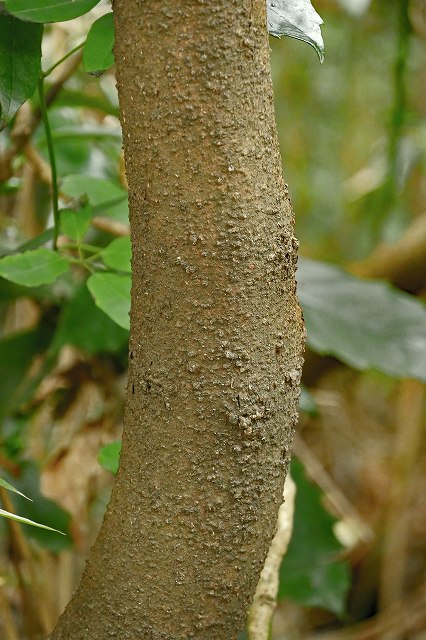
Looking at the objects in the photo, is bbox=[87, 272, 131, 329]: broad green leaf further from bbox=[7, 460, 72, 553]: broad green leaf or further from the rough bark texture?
bbox=[7, 460, 72, 553]: broad green leaf

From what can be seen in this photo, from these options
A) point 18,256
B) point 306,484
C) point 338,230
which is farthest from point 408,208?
point 18,256

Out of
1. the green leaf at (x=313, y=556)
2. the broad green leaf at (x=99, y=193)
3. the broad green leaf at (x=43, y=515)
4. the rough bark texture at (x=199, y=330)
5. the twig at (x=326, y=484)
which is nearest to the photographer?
the rough bark texture at (x=199, y=330)

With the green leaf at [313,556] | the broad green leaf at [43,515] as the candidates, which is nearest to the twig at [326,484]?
the green leaf at [313,556]

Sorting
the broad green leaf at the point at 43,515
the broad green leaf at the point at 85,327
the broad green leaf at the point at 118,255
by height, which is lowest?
the broad green leaf at the point at 43,515

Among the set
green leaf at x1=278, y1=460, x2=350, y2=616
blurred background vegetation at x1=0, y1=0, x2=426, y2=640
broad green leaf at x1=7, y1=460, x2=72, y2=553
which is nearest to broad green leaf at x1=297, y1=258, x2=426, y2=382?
blurred background vegetation at x1=0, y1=0, x2=426, y2=640

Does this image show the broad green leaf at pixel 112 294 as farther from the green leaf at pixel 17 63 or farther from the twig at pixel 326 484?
the twig at pixel 326 484

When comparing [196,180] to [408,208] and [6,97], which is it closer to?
[6,97]
